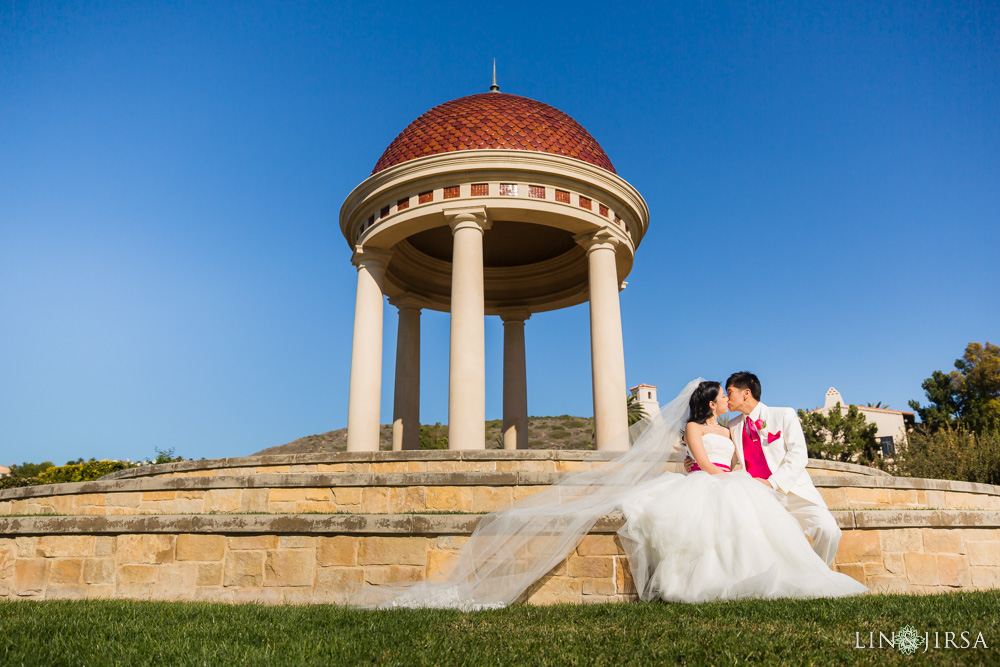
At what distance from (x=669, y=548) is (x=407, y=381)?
16553mm

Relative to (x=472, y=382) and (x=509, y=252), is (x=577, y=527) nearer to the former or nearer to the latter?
(x=472, y=382)

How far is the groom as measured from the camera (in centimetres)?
771

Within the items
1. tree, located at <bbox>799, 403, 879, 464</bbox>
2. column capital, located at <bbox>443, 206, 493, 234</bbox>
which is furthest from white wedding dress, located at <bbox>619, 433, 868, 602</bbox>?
tree, located at <bbox>799, 403, 879, 464</bbox>

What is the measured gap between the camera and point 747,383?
8688 mm

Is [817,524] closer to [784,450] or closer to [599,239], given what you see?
[784,450]

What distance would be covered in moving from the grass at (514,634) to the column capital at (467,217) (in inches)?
502

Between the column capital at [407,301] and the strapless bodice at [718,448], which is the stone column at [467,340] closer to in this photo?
the column capital at [407,301]

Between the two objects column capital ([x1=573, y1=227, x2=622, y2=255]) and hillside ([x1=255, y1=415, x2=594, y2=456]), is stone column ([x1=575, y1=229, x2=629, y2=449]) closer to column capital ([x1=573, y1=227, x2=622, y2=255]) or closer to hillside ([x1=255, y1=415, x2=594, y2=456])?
column capital ([x1=573, y1=227, x2=622, y2=255])

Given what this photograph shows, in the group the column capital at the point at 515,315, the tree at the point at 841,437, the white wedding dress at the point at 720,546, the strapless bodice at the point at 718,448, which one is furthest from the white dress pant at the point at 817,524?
the tree at the point at 841,437

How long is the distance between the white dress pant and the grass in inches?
33.7

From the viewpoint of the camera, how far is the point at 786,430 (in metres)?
8.23

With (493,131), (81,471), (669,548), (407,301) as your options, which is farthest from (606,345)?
(81,471)

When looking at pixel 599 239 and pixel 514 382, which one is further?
pixel 514 382

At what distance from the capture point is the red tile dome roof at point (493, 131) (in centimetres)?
1958
